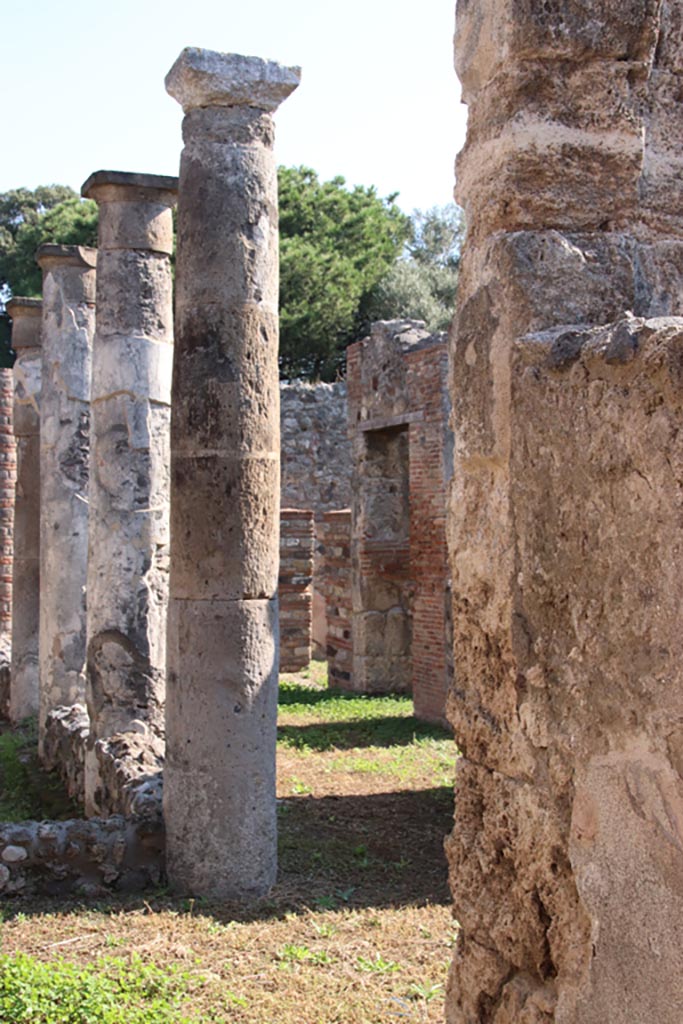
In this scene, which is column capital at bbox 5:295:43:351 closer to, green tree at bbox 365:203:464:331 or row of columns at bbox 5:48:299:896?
row of columns at bbox 5:48:299:896

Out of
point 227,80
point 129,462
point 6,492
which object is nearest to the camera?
point 227,80

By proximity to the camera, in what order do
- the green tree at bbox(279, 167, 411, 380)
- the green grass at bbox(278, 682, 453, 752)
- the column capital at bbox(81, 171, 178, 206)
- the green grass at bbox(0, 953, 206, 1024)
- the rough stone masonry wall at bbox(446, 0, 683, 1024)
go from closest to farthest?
1. the rough stone masonry wall at bbox(446, 0, 683, 1024)
2. the green grass at bbox(0, 953, 206, 1024)
3. the column capital at bbox(81, 171, 178, 206)
4. the green grass at bbox(278, 682, 453, 752)
5. the green tree at bbox(279, 167, 411, 380)

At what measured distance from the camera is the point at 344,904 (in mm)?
5844

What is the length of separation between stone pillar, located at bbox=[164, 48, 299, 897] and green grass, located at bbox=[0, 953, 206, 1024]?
1115mm

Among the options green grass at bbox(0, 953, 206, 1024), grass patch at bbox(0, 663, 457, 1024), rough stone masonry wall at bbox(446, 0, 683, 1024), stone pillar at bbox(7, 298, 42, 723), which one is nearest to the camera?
rough stone masonry wall at bbox(446, 0, 683, 1024)

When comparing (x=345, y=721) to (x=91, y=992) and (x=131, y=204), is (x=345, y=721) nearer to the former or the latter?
(x=131, y=204)

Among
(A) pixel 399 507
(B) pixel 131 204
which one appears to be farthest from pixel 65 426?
(A) pixel 399 507

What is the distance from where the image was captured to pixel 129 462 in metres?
7.91

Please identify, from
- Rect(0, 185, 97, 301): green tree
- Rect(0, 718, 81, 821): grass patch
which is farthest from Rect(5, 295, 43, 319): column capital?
Rect(0, 185, 97, 301): green tree

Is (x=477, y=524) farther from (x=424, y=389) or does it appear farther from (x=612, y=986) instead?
(x=424, y=389)

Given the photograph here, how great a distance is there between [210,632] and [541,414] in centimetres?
379

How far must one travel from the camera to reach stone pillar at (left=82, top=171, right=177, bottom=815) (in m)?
7.70

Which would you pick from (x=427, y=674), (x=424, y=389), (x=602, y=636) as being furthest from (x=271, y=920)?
(x=424, y=389)

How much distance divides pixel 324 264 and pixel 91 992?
26.1 meters
